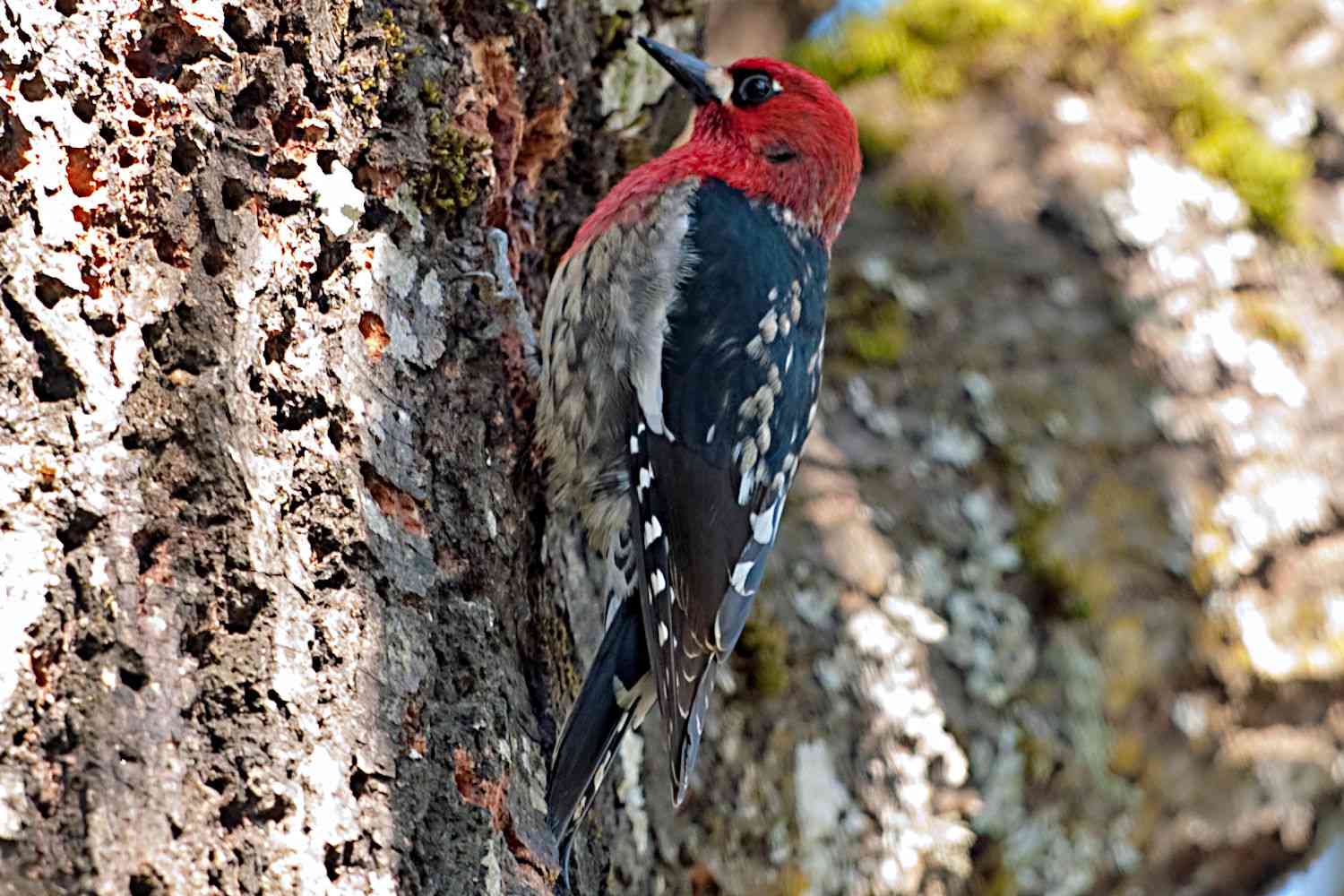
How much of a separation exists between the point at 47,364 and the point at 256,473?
267mm

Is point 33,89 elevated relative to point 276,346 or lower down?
elevated

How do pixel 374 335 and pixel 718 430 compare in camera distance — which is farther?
pixel 718 430

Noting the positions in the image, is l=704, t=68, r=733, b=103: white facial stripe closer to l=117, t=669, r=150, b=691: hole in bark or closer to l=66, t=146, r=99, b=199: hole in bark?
l=66, t=146, r=99, b=199: hole in bark

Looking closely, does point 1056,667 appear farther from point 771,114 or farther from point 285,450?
point 285,450

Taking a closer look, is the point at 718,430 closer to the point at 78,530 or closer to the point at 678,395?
the point at 678,395

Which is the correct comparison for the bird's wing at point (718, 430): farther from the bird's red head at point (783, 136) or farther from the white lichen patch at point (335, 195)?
the white lichen patch at point (335, 195)

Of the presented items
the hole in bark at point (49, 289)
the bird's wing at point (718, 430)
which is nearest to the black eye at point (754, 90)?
the bird's wing at point (718, 430)

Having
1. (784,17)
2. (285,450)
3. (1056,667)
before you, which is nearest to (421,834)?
(285,450)

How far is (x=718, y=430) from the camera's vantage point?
274 cm

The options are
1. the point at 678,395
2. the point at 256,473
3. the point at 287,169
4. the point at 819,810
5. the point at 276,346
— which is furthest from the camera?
the point at 678,395

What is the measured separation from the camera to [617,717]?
7.32ft

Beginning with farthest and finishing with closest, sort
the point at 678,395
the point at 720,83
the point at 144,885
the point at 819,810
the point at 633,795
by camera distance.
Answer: the point at 720,83, the point at 678,395, the point at 819,810, the point at 633,795, the point at 144,885

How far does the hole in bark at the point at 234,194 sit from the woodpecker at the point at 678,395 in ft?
3.00

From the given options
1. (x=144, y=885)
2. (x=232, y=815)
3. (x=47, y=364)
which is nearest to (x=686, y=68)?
(x=47, y=364)
